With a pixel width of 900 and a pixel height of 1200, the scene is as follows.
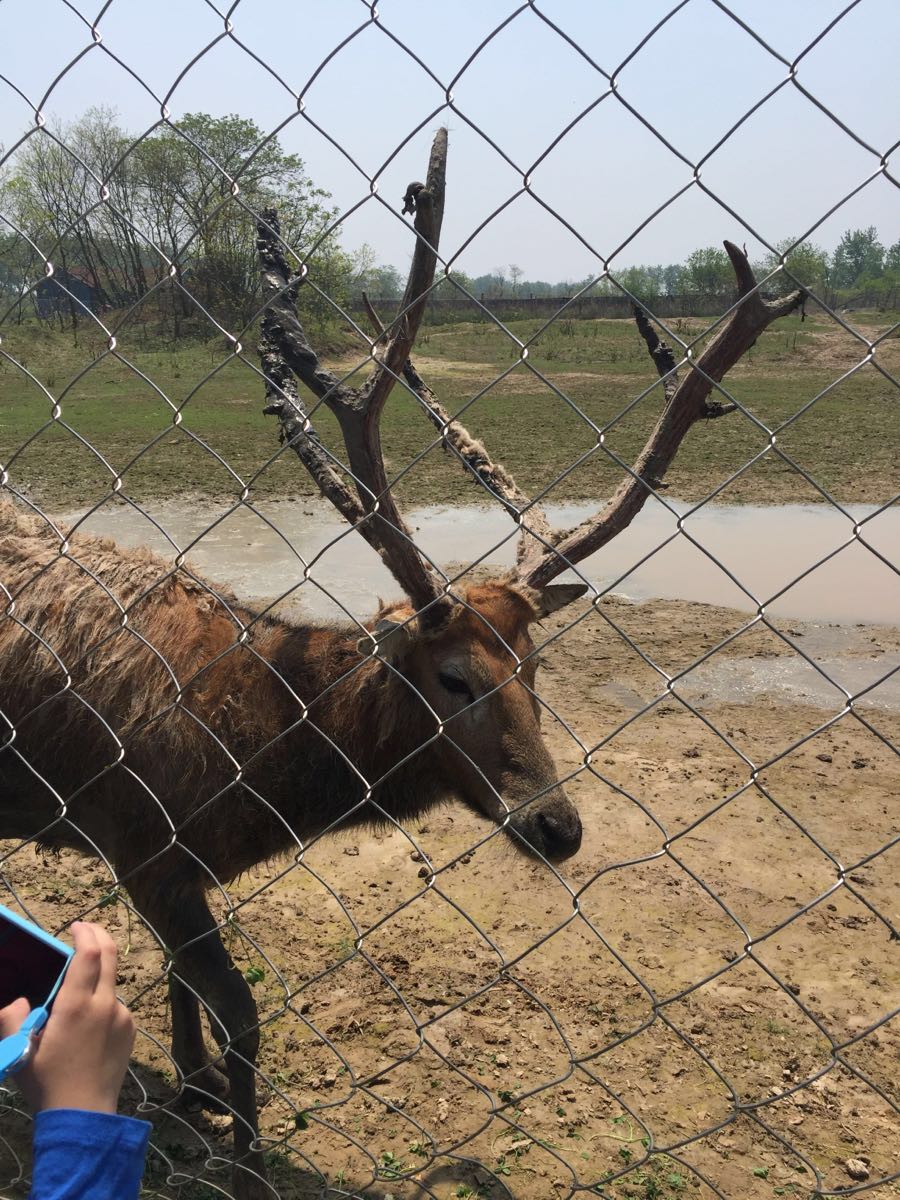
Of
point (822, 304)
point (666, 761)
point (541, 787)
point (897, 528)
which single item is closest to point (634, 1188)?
point (541, 787)

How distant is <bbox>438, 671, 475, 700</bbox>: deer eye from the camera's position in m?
3.58

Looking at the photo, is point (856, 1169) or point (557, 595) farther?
point (557, 595)

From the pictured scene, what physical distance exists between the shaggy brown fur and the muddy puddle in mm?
3331

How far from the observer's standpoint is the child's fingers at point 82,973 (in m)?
1.47

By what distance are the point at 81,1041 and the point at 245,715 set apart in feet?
6.92

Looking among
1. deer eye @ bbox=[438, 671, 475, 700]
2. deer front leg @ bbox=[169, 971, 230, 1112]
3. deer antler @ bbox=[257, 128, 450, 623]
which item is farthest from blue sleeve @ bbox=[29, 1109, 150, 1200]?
deer front leg @ bbox=[169, 971, 230, 1112]

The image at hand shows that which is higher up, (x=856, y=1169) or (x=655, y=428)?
(x=655, y=428)

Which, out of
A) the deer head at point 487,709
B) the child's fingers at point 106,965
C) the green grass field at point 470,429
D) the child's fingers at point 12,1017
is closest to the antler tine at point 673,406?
the deer head at point 487,709

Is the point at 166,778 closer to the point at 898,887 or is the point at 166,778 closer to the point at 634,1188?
the point at 634,1188

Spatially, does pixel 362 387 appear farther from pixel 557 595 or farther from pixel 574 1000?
pixel 574 1000

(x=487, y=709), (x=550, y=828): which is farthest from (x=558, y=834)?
(x=487, y=709)

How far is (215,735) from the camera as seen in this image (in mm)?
3248

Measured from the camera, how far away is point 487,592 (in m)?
3.83

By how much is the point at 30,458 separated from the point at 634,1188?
49.7 ft
